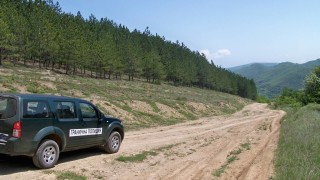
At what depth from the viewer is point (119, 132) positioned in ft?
42.8

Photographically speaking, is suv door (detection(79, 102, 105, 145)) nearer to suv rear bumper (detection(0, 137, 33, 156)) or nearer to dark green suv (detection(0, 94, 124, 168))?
dark green suv (detection(0, 94, 124, 168))

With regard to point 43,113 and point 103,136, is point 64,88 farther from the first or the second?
point 43,113

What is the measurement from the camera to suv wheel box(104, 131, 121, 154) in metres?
12.4

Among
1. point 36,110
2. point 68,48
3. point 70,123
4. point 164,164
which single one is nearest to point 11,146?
point 36,110

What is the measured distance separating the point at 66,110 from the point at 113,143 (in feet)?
9.09

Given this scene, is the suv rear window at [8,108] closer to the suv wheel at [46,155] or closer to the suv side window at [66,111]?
the suv wheel at [46,155]

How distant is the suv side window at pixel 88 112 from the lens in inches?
438

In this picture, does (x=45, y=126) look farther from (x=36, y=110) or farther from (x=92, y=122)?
(x=92, y=122)

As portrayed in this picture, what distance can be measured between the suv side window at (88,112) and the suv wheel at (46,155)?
1.58m

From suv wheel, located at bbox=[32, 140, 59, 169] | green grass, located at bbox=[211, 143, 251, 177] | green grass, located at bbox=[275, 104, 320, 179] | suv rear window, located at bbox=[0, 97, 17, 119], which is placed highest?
suv rear window, located at bbox=[0, 97, 17, 119]

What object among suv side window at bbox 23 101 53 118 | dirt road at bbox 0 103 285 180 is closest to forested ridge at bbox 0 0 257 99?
dirt road at bbox 0 103 285 180

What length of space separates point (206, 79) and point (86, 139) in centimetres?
12342

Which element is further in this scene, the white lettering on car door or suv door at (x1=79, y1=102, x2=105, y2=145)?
suv door at (x1=79, y1=102, x2=105, y2=145)

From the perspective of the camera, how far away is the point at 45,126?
9484 millimetres
